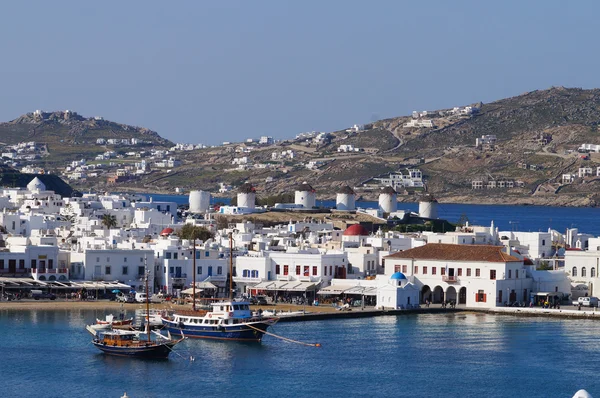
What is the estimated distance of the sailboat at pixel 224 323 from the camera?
173 ft

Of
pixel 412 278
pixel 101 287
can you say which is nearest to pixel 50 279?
pixel 101 287

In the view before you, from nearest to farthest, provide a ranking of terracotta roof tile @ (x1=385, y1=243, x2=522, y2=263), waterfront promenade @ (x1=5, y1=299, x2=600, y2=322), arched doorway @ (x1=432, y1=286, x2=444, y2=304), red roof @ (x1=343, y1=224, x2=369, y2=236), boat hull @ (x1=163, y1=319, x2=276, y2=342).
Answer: boat hull @ (x1=163, y1=319, x2=276, y2=342)
waterfront promenade @ (x1=5, y1=299, x2=600, y2=322)
terracotta roof tile @ (x1=385, y1=243, x2=522, y2=263)
arched doorway @ (x1=432, y1=286, x2=444, y2=304)
red roof @ (x1=343, y1=224, x2=369, y2=236)

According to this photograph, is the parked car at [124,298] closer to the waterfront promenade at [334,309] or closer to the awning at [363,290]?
the waterfront promenade at [334,309]

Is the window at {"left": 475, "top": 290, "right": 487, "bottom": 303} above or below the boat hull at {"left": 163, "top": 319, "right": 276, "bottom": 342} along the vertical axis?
above

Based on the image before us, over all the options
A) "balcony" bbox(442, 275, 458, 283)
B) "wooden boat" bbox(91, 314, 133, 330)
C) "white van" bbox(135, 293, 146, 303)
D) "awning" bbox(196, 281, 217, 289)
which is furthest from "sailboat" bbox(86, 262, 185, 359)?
"balcony" bbox(442, 275, 458, 283)

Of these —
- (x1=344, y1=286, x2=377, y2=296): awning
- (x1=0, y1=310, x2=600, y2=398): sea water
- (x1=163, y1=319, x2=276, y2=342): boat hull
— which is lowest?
(x1=0, y1=310, x2=600, y2=398): sea water

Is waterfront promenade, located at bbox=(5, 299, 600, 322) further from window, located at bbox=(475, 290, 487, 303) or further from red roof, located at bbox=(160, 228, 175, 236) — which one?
red roof, located at bbox=(160, 228, 175, 236)

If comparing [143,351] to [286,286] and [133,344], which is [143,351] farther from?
[286,286]

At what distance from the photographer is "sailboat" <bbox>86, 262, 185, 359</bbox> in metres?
48.5

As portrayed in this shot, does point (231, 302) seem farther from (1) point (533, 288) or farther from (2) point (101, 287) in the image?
(1) point (533, 288)

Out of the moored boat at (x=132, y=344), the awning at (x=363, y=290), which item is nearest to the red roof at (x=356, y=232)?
the awning at (x=363, y=290)

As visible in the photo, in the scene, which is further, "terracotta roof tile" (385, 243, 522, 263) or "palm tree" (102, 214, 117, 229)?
"palm tree" (102, 214, 117, 229)

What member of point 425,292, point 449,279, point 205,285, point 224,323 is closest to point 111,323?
point 224,323

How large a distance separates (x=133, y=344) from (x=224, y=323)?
509 centimetres
